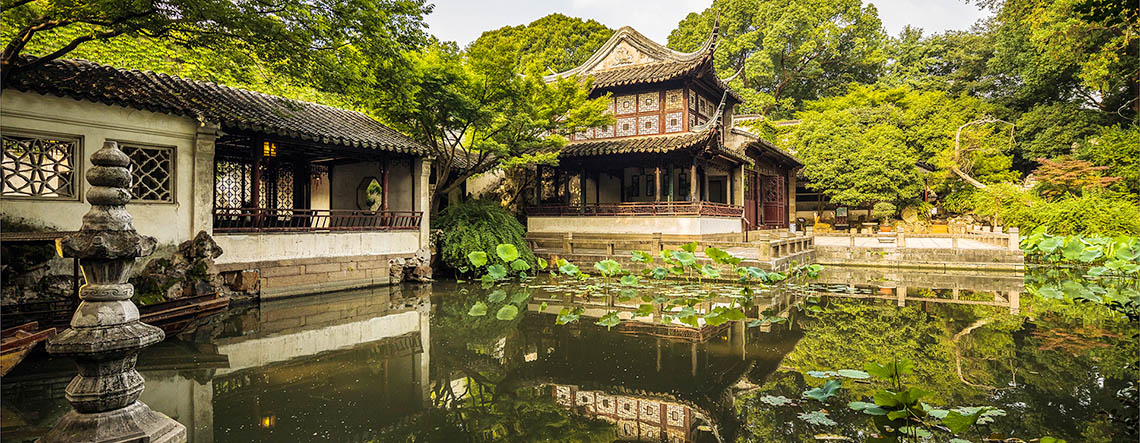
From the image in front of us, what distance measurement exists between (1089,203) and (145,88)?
72.8 feet

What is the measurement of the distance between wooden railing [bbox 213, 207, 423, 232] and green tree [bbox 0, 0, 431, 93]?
2522 millimetres

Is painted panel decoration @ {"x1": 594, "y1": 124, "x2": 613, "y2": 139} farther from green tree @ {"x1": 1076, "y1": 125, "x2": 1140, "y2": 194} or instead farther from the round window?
green tree @ {"x1": 1076, "y1": 125, "x2": 1140, "y2": 194}

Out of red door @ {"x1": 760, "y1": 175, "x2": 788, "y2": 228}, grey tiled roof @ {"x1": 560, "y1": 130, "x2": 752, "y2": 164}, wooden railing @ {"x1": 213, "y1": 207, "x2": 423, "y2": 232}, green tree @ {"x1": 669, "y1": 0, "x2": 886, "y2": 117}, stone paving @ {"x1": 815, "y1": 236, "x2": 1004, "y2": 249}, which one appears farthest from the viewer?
green tree @ {"x1": 669, "y1": 0, "x2": 886, "y2": 117}

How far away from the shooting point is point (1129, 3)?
423 cm

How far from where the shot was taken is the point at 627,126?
16359 mm

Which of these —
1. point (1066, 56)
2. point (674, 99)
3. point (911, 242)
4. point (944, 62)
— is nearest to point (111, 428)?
point (674, 99)

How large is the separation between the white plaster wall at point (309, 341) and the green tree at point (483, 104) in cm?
456

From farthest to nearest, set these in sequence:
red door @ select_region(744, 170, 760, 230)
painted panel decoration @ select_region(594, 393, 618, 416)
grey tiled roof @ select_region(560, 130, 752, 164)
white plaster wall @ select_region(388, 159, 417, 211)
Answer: red door @ select_region(744, 170, 760, 230), grey tiled roof @ select_region(560, 130, 752, 164), white plaster wall @ select_region(388, 159, 417, 211), painted panel decoration @ select_region(594, 393, 618, 416)

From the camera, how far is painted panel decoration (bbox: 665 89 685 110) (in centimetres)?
1567

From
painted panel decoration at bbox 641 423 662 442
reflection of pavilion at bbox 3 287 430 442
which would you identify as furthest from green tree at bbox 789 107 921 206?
painted panel decoration at bbox 641 423 662 442

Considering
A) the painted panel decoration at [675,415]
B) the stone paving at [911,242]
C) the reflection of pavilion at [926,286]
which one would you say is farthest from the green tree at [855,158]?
the painted panel decoration at [675,415]

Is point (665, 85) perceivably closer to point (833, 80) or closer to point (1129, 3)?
A: point (1129, 3)

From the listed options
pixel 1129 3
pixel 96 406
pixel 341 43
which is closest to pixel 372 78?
pixel 341 43

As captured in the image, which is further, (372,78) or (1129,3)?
(372,78)
